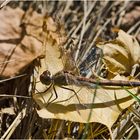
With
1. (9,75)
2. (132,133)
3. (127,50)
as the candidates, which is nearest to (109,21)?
(127,50)

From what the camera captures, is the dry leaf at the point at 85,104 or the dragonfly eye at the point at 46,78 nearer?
the dry leaf at the point at 85,104

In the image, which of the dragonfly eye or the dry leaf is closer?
the dry leaf

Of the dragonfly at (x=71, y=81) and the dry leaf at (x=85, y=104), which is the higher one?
the dragonfly at (x=71, y=81)

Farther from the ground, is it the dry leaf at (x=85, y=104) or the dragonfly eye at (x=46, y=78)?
the dragonfly eye at (x=46, y=78)

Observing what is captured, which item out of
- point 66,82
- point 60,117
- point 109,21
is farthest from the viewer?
point 109,21

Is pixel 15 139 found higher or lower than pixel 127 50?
lower

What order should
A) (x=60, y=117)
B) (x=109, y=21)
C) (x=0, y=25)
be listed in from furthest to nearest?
(x=109, y=21) < (x=0, y=25) < (x=60, y=117)

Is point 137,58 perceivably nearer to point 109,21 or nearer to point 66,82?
point 66,82

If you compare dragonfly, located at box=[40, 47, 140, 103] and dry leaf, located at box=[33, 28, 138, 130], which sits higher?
dragonfly, located at box=[40, 47, 140, 103]
